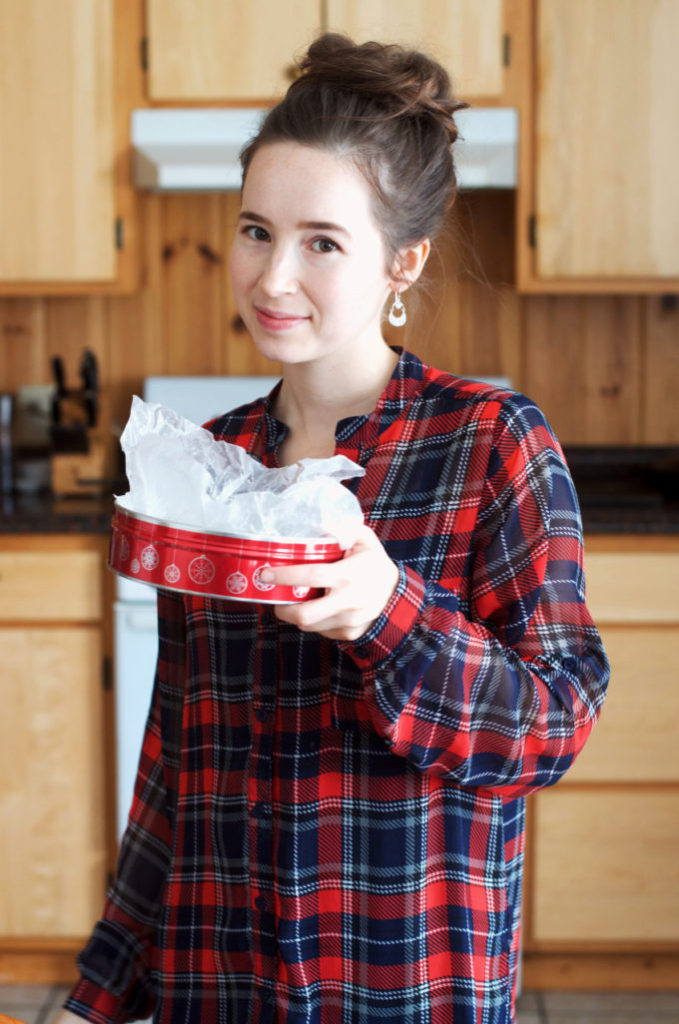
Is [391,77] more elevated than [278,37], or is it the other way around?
[278,37]

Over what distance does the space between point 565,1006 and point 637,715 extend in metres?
0.62

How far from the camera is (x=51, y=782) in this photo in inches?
91.2

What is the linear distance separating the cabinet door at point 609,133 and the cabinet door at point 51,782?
1280mm

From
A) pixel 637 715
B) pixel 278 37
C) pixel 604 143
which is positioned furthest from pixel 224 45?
pixel 637 715

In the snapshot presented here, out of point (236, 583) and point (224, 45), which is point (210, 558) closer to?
point (236, 583)

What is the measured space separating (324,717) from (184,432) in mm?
251

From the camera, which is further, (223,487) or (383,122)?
(383,122)

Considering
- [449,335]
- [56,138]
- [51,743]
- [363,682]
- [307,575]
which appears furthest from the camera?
[449,335]

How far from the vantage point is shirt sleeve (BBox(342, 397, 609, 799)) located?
0.76 m

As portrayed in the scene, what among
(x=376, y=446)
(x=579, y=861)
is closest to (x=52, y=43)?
(x=376, y=446)

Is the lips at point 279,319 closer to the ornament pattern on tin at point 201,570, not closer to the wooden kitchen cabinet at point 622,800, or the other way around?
the ornament pattern on tin at point 201,570

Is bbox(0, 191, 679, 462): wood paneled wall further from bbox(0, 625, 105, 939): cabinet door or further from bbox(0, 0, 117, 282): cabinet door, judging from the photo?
bbox(0, 625, 105, 939): cabinet door

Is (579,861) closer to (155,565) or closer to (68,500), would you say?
(68,500)

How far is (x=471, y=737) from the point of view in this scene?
2.64ft
